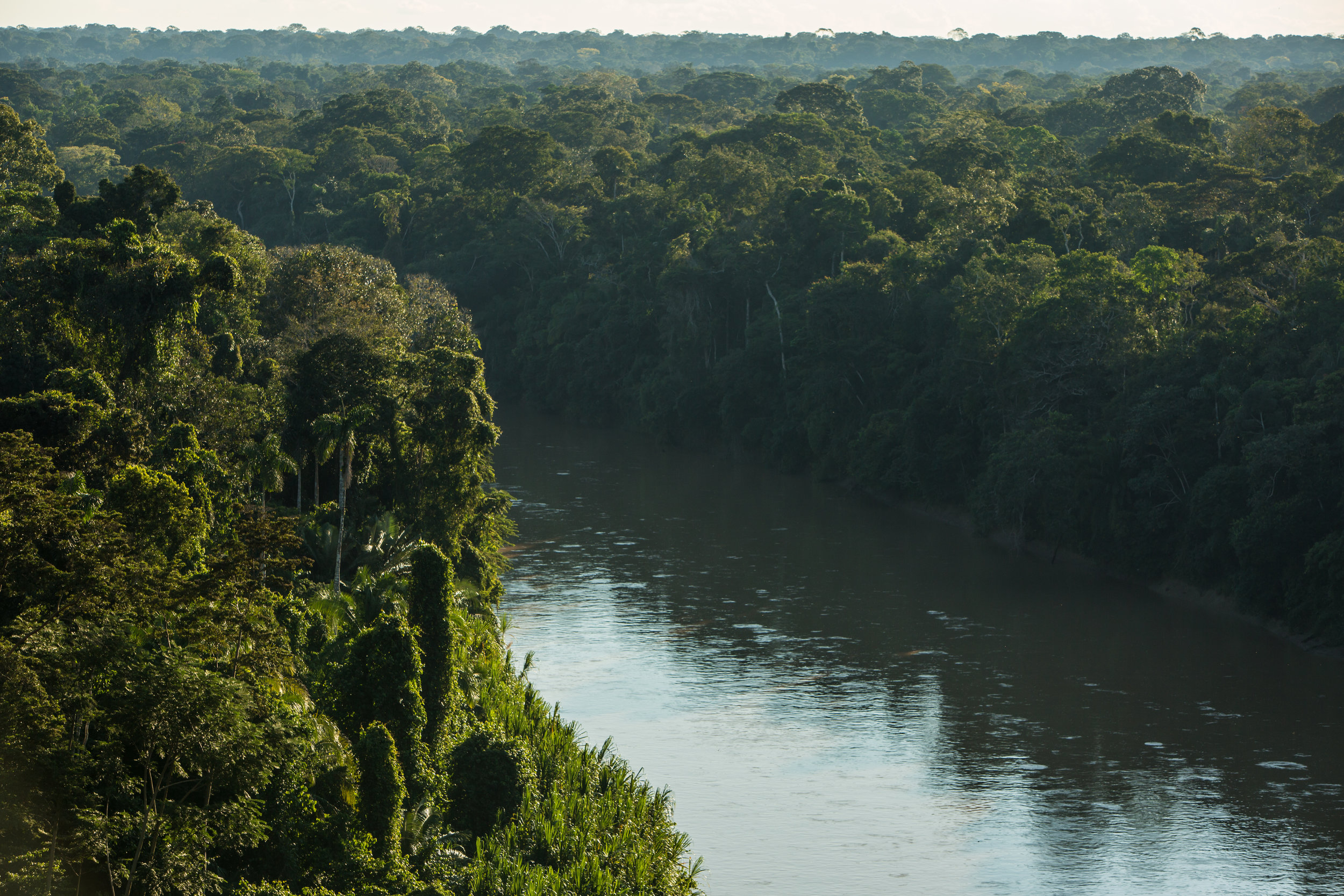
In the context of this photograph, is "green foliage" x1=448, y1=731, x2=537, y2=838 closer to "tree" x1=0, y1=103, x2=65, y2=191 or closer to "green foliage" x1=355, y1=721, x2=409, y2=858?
"green foliage" x1=355, y1=721, x2=409, y2=858

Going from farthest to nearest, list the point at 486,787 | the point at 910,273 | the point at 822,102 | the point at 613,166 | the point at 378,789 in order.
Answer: the point at 822,102, the point at 613,166, the point at 910,273, the point at 486,787, the point at 378,789

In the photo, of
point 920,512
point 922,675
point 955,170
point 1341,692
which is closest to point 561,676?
point 922,675

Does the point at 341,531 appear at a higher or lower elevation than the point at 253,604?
lower

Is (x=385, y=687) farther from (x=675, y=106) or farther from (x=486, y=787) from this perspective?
(x=675, y=106)

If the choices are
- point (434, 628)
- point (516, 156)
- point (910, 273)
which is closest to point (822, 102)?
point (516, 156)

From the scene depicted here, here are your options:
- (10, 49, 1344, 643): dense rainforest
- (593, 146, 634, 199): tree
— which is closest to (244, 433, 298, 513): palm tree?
(10, 49, 1344, 643): dense rainforest

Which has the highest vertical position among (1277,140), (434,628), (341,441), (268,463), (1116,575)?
(1277,140)

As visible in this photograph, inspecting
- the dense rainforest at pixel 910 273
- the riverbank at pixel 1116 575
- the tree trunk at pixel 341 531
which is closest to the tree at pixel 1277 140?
the dense rainforest at pixel 910 273
